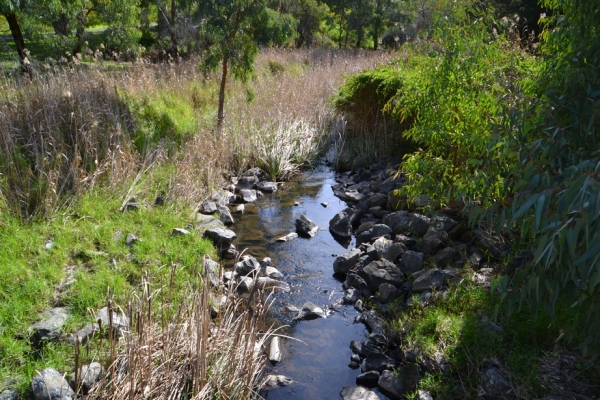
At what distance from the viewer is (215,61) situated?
28.3ft

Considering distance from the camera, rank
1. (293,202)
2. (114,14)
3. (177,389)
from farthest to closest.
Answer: (114,14), (293,202), (177,389)

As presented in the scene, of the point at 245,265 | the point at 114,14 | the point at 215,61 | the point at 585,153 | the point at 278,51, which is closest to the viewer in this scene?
the point at 585,153

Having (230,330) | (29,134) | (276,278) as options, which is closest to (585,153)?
(230,330)

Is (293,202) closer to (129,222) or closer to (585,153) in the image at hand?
(129,222)

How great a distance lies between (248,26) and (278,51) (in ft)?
27.8

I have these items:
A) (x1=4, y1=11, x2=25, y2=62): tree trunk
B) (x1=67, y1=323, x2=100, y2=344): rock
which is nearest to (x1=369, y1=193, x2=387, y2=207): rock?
(x1=67, y1=323, x2=100, y2=344): rock

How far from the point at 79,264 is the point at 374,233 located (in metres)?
3.25

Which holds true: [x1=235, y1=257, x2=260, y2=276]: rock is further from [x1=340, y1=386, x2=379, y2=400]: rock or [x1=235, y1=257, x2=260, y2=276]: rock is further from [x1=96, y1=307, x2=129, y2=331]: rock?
[x1=340, y1=386, x2=379, y2=400]: rock

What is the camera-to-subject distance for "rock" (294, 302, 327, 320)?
4840mm

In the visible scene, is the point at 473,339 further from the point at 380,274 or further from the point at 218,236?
the point at 218,236

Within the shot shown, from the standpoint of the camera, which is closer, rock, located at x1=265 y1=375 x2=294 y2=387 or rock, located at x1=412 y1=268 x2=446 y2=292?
rock, located at x1=265 y1=375 x2=294 y2=387

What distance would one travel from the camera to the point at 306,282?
5496 mm

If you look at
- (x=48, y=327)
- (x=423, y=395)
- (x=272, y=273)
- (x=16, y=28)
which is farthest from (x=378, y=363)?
(x=16, y=28)

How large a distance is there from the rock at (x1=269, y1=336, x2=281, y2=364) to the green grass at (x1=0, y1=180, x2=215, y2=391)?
0.87 meters
